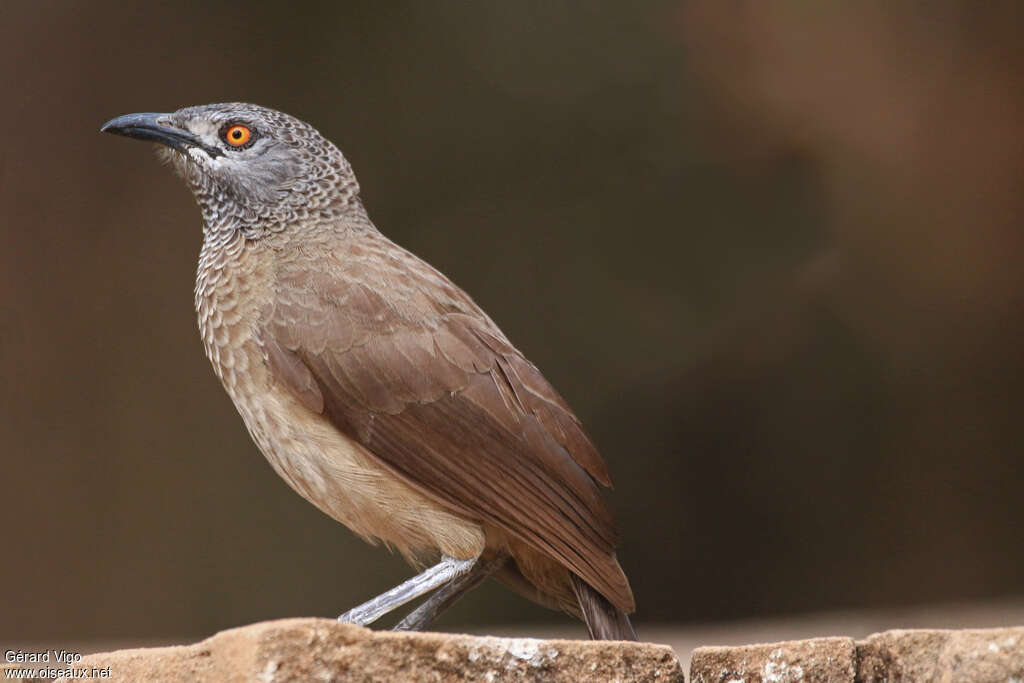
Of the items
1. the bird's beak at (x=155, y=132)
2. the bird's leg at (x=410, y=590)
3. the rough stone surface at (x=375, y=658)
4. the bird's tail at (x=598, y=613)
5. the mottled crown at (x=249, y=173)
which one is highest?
the bird's beak at (x=155, y=132)

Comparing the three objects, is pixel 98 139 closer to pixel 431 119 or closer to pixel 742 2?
pixel 431 119

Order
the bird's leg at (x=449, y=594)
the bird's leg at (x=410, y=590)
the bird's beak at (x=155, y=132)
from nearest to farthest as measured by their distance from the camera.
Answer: the bird's leg at (x=410, y=590)
the bird's leg at (x=449, y=594)
the bird's beak at (x=155, y=132)

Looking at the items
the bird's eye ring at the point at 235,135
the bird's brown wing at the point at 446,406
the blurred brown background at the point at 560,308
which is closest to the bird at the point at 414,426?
the bird's brown wing at the point at 446,406

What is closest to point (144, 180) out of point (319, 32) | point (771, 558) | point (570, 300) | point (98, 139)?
point (98, 139)

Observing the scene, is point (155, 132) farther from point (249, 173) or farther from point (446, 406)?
point (446, 406)

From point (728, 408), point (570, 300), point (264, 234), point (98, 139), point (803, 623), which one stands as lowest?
point (803, 623)

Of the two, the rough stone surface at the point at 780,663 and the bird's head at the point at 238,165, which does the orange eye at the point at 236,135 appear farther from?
the rough stone surface at the point at 780,663
